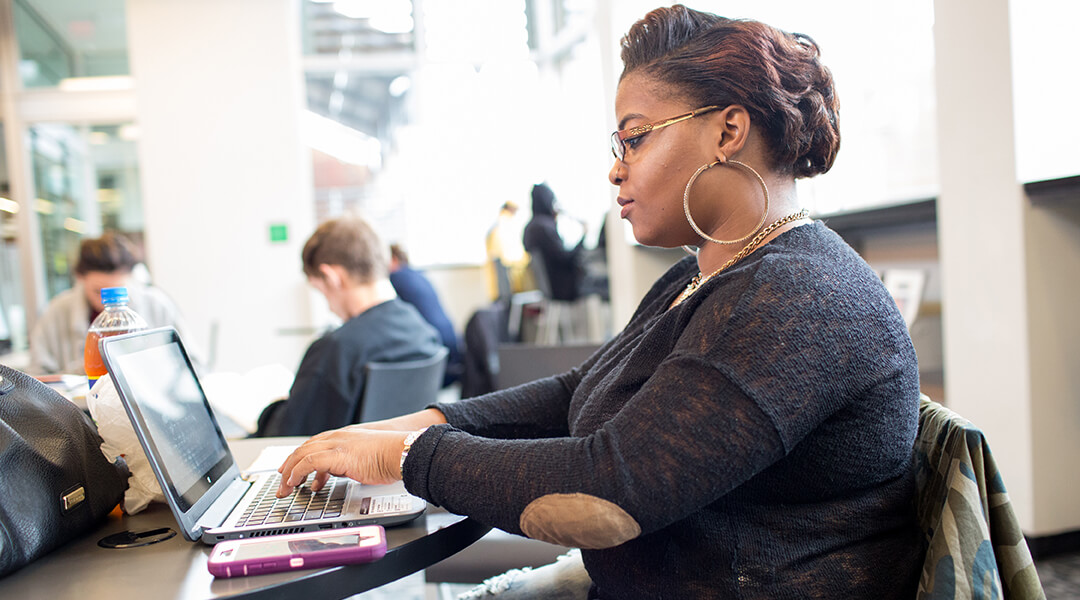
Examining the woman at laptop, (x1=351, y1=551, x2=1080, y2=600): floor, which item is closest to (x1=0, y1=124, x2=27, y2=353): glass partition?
(x1=351, y1=551, x2=1080, y2=600): floor

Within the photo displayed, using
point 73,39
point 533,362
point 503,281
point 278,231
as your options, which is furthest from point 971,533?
point 73,39

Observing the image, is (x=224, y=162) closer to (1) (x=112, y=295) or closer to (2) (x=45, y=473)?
(1) (x=112, y=295)

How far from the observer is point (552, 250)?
5062 millimetres

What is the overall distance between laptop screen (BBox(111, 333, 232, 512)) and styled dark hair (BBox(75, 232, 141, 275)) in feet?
7.85

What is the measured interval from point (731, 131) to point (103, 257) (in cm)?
296

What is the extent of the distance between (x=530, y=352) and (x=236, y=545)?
4.63 ft

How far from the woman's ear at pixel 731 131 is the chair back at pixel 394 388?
3.93 feet

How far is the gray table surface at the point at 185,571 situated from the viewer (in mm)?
704

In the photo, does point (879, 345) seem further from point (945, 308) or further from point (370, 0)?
point (370, 0)

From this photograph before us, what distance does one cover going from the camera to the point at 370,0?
7.12 m

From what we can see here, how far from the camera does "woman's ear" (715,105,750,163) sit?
93 centimetres

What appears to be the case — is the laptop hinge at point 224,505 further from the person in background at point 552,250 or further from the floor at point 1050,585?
the person in background at point 552,250

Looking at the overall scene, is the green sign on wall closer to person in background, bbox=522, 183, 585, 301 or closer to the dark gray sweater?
person in background, bbox=522, 183, 585, 301

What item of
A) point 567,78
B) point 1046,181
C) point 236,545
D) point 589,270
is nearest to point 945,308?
point 1046,181
